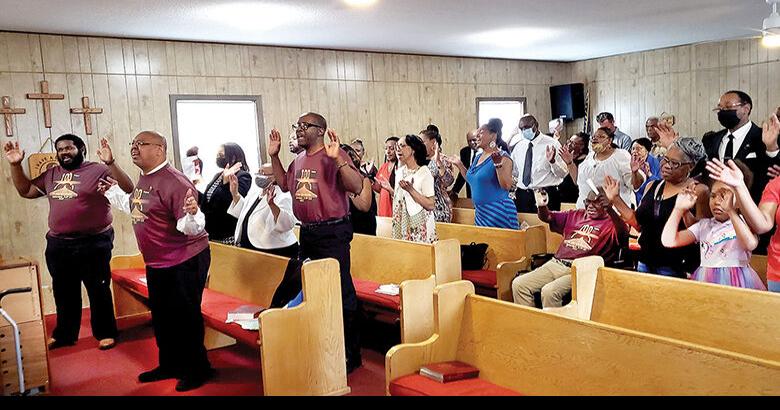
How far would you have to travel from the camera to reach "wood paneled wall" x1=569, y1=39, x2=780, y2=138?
30.5ft

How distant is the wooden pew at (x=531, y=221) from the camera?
5555 mm

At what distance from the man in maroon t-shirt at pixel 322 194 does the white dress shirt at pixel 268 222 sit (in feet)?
2.46

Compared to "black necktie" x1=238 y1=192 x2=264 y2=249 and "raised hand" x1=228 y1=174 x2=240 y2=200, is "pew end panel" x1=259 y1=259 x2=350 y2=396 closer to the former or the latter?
"black necktie" x1=238 y1=192 x2=264 y2=249

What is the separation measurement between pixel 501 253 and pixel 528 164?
8.72ft

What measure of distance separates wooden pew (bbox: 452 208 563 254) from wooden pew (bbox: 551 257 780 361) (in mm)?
1472

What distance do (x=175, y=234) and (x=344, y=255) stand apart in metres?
1.04

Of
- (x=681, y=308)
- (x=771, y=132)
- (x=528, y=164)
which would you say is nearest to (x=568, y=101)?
(x=528, y=164)

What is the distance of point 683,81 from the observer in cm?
1010

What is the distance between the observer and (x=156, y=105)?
7543mm

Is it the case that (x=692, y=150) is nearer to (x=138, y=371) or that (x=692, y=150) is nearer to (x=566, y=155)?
(x=566, y=155)

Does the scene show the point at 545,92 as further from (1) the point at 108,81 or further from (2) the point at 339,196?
(2) the point at 339,196

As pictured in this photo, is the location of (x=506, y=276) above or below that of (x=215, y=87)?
below

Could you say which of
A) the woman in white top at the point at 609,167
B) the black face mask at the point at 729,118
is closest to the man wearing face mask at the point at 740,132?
the black face mask at the point at 729,118

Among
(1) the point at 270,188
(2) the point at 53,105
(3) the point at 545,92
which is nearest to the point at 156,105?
(2) the point at 53,105
